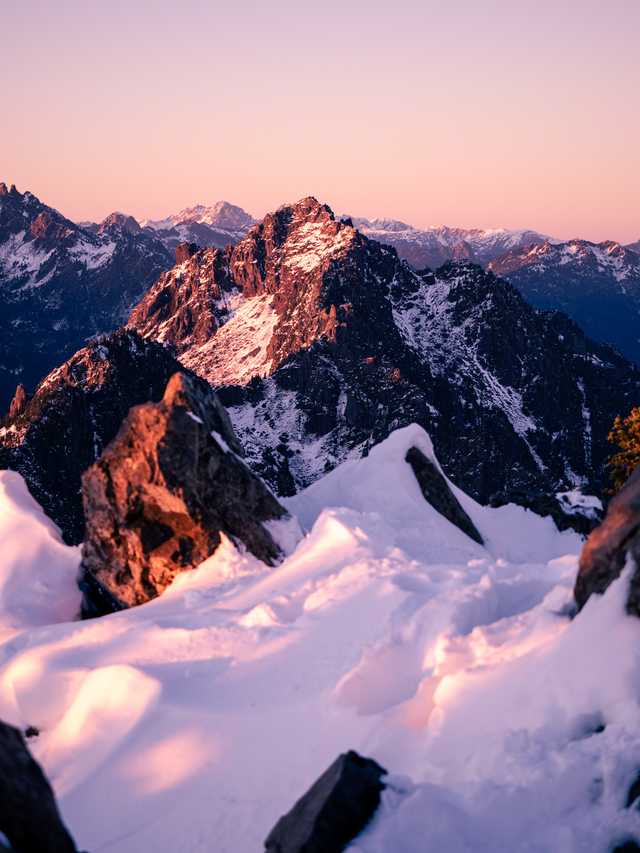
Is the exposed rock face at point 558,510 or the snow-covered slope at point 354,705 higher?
the snow-covered slope at point 354,705

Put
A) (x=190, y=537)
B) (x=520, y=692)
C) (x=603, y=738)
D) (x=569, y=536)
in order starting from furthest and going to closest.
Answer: (x=569, y=536) → (x=190, y=537) → (x=520, y=692) → (x=603, y=738)

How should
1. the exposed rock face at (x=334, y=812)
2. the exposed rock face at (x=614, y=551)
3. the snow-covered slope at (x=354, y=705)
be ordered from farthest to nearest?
the exposed rock face at (x=614, y=551) < the snow-covered slope at (x=354, y=705) < the exposed rock face at (x=334, y=812)

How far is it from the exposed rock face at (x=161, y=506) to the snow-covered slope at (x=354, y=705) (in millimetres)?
4070

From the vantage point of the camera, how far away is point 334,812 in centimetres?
980

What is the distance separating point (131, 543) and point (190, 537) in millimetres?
2481

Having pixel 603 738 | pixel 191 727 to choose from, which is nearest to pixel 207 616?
pixel 191 727

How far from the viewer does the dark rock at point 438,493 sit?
3159 cm

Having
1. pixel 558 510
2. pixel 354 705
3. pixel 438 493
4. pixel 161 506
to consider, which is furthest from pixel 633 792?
pixel 558 510

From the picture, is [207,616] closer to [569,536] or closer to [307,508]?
[307,508]

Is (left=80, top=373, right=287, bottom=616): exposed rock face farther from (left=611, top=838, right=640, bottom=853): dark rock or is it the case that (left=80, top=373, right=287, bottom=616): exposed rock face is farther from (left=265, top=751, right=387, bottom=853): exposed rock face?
(left=611, top=838, right=640, bottom=853): dark rock

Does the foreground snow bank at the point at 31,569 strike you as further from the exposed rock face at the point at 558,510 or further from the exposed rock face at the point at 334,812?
the exposed rock face at the point at 558,510

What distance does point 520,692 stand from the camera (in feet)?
40.7

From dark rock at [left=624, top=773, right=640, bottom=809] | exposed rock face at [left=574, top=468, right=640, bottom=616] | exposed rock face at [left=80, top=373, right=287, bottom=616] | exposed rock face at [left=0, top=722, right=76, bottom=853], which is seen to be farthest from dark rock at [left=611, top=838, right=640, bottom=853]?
exposed rock face at [left=80, top=373, right=287, bottom=616]

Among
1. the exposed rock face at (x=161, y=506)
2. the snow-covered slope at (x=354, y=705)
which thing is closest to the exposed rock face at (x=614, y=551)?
the snow-covered slope at (x=354, y=705)
